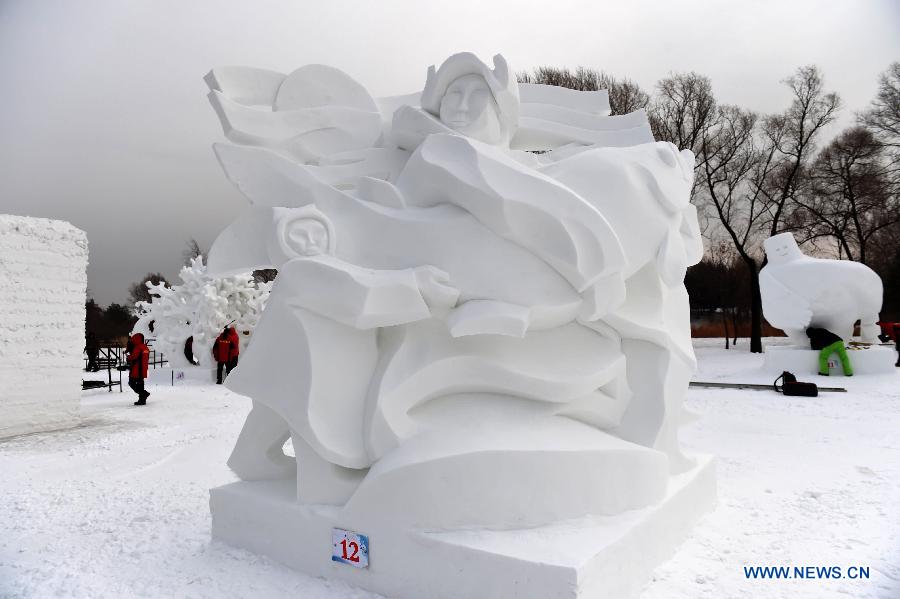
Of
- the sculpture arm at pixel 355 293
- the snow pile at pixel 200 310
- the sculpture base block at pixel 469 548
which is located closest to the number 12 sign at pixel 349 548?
the sculpture base block at pixel 469 548

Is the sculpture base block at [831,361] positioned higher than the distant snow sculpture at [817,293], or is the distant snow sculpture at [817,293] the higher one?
the distant snow sculpture at [817,293]

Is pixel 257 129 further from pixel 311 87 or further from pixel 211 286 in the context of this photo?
pixel 211 286

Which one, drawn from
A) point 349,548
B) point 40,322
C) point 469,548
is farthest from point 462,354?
point 40,322

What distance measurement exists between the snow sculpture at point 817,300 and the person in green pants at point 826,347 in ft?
0.64

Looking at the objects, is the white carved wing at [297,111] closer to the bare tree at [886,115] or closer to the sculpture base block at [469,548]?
the sculpture base block at [469,548]

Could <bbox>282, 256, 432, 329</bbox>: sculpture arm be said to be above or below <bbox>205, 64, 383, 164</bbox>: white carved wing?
below

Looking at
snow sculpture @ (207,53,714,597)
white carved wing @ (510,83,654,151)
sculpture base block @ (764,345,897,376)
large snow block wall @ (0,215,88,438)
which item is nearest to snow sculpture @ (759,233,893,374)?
sculpture base block @ (764,345,897,376)

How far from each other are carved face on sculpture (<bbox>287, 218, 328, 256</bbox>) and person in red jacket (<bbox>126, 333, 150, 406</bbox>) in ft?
25.3

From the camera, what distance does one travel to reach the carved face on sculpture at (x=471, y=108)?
3.59 metres

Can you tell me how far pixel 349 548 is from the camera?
2.93 m

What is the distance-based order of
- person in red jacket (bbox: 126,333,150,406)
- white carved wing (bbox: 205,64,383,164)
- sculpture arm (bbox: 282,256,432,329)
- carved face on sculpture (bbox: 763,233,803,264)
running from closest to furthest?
sculpture arm (bbox: 282,256,432,329), white carved wing (bbox: 205,64,383,164), person in red jacket (bbox: 126,333,150,406), carved face on sculpture (bbox: 763,233,803,264)

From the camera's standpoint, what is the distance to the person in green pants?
35.6 ft

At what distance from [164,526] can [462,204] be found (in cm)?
281

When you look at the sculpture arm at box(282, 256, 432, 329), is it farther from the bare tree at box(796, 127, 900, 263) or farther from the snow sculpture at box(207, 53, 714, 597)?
the bare tree at box(796, 127, 900, 263)
